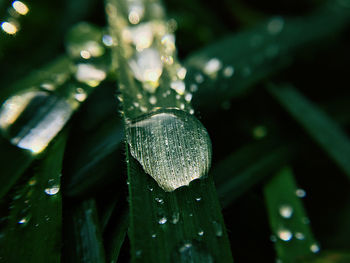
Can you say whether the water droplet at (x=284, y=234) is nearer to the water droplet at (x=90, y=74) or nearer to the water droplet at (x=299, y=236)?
the water droplet at (x=299, y=236)

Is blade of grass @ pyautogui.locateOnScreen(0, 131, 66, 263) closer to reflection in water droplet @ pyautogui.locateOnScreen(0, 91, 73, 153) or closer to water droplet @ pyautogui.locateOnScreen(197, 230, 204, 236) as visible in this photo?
reflection in water droplet @ pyautogui.locateOnScreen(0, 91, 73, 153)

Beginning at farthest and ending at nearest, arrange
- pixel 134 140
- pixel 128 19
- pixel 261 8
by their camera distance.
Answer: pixel 261 8
pixel 128 19
pixel 134 140

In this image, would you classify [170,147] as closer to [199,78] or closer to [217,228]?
[217,228]

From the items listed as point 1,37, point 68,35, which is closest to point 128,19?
point 68,35

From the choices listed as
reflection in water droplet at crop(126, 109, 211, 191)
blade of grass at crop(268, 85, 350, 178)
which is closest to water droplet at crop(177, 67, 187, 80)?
reflection in water droplet at crop(126, 109, 211, 191)

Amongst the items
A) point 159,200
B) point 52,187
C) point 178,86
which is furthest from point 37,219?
point 178,86

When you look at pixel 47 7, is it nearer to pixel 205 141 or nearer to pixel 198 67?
pixel 198 67
